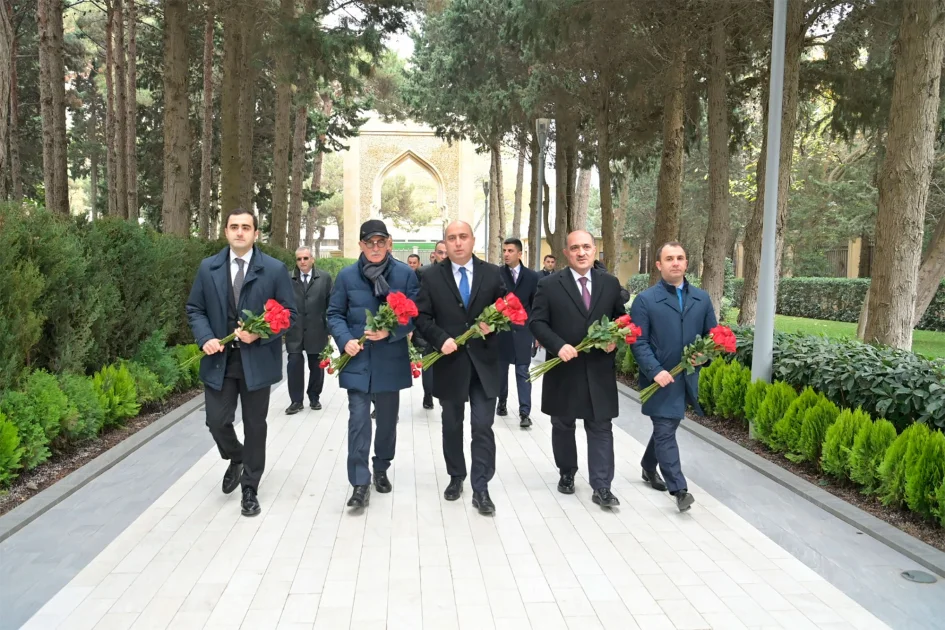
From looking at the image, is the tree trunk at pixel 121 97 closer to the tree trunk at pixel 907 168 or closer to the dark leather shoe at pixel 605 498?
the tree trunk at pixel 907 168

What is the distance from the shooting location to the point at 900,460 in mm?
5719

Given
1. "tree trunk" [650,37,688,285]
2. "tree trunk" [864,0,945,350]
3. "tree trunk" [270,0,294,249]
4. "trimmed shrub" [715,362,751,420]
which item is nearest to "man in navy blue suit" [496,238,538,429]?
"trimmed shrub" [715,362,751,420]

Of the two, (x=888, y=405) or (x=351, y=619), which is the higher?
(x=888, y=405)

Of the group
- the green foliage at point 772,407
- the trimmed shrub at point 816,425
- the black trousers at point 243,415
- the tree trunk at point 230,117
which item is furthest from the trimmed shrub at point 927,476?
the tree trunk at point 230,117

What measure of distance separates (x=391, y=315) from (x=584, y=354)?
4.73 ft

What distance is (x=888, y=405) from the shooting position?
6.31m

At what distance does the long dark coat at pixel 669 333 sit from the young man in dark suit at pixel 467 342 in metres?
1.07

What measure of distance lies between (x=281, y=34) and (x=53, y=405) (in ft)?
33.3

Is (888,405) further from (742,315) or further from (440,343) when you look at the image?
(742,315)

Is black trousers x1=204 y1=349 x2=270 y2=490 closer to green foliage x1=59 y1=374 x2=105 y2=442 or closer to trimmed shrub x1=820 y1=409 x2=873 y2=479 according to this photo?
green foliage x1=59 y1=374 x2=105 y2=442

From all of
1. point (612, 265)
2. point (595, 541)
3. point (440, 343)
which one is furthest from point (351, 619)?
point (612, 265)

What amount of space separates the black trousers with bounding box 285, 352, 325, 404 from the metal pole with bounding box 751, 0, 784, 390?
203 inches

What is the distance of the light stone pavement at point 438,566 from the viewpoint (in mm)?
4145

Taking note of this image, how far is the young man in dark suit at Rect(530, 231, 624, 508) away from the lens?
605 centimetres
